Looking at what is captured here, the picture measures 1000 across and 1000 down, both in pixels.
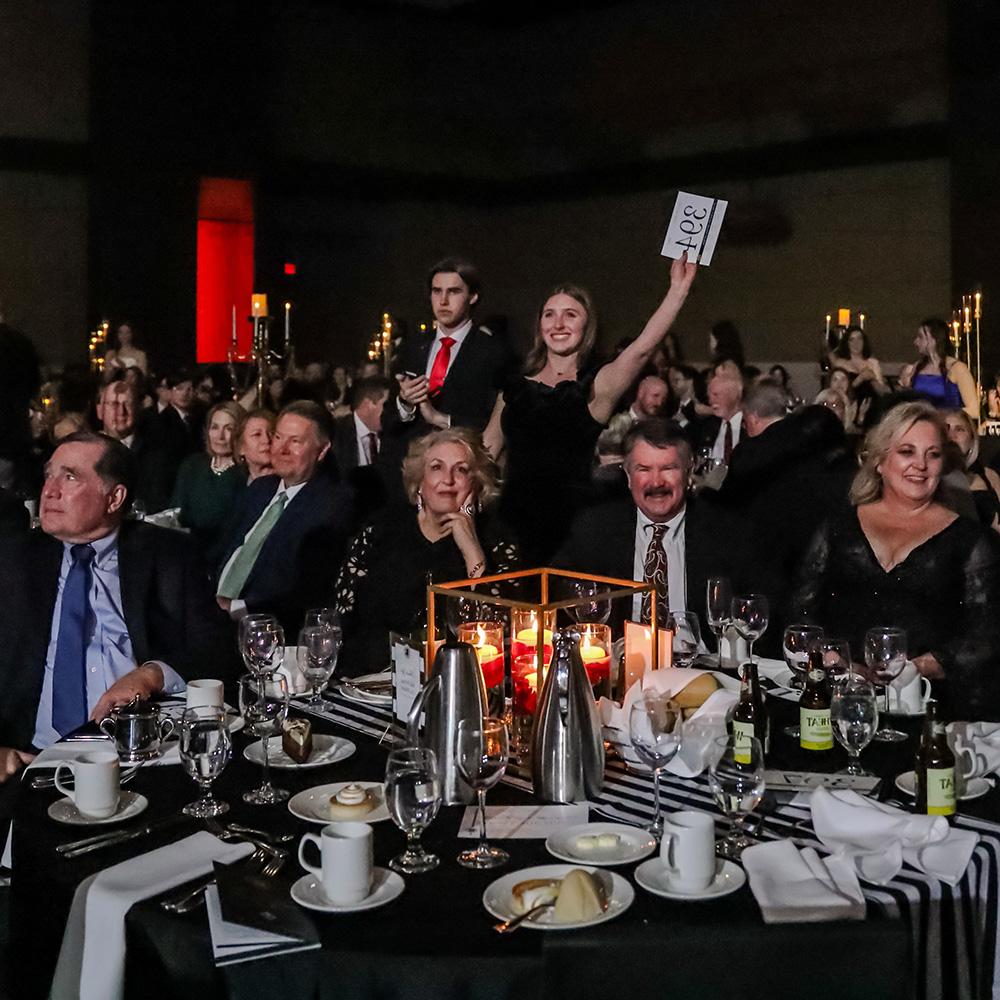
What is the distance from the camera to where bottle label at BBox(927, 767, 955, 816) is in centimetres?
187

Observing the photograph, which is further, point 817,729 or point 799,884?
point 817,729

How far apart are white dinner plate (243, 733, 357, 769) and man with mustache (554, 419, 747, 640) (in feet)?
4.27

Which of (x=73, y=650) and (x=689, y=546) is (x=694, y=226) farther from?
(x=73, y=650)

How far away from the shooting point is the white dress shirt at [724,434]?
6.59 metres

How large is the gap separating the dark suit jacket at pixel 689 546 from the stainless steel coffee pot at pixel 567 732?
1441 mm

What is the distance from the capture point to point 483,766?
1777 millimetres

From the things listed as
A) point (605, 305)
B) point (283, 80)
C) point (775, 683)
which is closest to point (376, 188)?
point (283, 80)

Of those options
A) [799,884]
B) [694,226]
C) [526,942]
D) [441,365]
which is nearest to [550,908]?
[526,942]

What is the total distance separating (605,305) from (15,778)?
9.48 meters

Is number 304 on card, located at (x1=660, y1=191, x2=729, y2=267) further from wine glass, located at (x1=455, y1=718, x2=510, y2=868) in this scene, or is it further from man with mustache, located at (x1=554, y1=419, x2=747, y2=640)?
wine glass, located at (x1=455, y1=718, x2=510, y2=868)

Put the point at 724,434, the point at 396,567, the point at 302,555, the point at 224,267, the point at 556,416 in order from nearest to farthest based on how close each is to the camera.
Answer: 1. the point at 396,567
2. the point at 302,555
3. the point at 556,416
4. the point at 724,434
5. the point at 224,267

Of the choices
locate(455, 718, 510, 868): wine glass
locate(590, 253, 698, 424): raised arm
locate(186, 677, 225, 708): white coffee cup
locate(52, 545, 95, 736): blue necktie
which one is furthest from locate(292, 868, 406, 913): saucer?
locate(590, 253, 698, 424): raised arm

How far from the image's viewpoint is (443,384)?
214 inches

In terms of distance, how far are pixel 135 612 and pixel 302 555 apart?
4.19 ft
